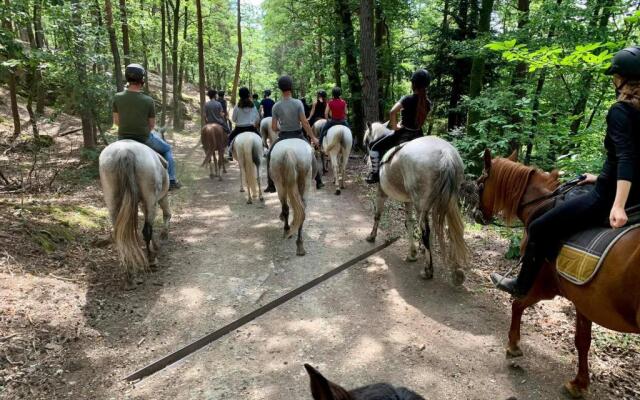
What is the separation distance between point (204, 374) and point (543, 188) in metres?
3.64

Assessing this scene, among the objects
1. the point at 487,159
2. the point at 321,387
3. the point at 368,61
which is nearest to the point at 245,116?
the point at 368,61

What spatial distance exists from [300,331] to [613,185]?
323 centimetres

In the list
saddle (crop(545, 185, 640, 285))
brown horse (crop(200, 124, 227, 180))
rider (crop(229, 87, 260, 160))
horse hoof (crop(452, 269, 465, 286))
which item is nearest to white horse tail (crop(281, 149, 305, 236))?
horse hoof (crop(452, 269, 465, 286))

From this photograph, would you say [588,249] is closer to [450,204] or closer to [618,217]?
[618,217]

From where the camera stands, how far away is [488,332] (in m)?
4.25

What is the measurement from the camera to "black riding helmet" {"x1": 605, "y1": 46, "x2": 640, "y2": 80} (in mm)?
2391

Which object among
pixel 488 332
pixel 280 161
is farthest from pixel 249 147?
pixel 488 332

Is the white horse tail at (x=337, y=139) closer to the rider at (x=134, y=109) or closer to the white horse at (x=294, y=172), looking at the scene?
the white horse at (x=294, y=172)

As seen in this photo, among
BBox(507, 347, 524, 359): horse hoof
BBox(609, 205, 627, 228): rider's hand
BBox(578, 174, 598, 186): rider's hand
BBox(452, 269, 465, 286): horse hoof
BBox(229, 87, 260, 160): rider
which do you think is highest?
BBox(229, 87, 260, 160): rider

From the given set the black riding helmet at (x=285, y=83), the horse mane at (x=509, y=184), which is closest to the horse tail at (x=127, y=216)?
the black riding helmet at (x=285, y=83)

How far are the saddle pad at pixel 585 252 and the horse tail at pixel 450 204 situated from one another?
200 cm

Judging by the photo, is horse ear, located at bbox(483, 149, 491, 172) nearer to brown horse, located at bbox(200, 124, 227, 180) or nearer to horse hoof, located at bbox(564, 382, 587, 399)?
horse hoof, located at bbox(564, 382, 587, 399)

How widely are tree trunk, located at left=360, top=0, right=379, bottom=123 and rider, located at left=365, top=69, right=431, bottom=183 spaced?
16.5ft

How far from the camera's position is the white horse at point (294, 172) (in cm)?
646
